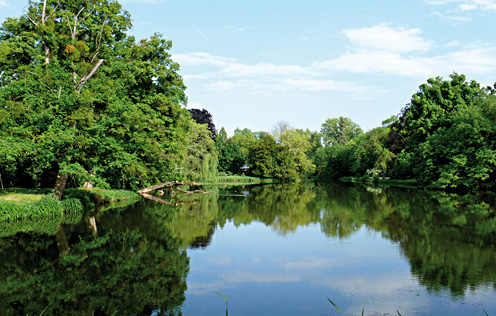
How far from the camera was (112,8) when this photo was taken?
22.2 m

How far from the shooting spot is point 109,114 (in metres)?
18.8

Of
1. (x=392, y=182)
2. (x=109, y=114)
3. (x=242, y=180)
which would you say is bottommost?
(x=242, y=180)

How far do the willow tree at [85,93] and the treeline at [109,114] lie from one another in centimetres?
7

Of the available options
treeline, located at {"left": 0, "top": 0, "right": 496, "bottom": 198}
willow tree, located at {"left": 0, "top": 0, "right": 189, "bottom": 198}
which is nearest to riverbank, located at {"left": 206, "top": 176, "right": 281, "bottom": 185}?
treeline, located at {"left": 0, "top": 0, "right": 496, "bottom": 198}

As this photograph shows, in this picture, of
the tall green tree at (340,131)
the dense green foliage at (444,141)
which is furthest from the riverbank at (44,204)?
the tall green tree at (340,131)

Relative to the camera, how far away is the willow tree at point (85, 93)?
1675 centimetres

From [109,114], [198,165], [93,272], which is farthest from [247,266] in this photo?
[198,165]

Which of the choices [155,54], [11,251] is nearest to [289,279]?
[11,251]

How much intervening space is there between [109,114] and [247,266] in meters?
12.3

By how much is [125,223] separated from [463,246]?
13.0 metres

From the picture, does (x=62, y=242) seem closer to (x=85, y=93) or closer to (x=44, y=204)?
(x=44, y=204)

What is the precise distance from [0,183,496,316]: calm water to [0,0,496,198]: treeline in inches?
141

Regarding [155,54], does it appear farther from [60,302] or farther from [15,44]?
[60,302]

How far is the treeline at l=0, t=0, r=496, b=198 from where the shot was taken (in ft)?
55.4
